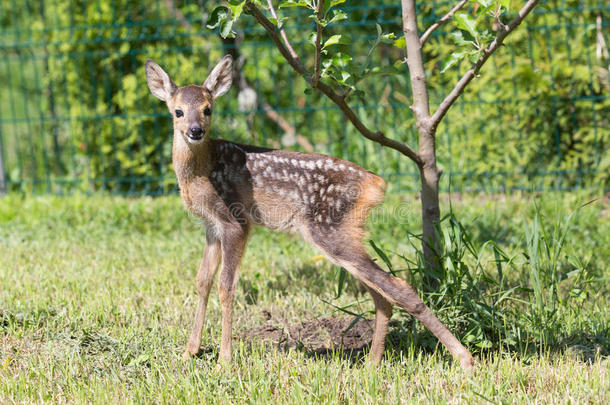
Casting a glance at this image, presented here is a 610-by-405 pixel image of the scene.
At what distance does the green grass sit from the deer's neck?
1021mm

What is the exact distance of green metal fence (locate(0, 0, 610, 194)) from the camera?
8.16m

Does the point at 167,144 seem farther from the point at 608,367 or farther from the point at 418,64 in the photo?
the point at 608,367

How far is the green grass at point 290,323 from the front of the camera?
148 inches

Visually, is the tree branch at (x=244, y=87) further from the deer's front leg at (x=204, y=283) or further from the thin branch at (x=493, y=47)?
the thin branch at (x=493, y=47)

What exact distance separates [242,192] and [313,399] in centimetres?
162

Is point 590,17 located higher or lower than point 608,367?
higher

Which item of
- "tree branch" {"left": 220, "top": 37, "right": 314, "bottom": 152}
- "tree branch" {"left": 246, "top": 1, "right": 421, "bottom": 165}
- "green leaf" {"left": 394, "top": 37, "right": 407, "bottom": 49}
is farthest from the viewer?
"tree branch" {"left": 220, "top": 37, "right": 314, "bottom": 152}

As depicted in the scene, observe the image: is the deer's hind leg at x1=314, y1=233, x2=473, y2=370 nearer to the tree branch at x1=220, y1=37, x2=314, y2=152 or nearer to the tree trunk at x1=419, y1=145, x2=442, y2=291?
the tree trunk at x1=419, y1=145, x2=442, y2=291

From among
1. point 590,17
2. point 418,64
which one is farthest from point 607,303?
point 590,17

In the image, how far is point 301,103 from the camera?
11602mm

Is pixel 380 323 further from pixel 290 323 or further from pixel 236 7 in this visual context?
pixel 236 7

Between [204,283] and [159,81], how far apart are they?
146cm

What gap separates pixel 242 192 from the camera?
4.79 metres

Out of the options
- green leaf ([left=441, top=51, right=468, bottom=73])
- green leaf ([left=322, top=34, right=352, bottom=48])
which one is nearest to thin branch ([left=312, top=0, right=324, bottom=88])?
green leaf ([left=322, top=34, right=352, bottom=48])
